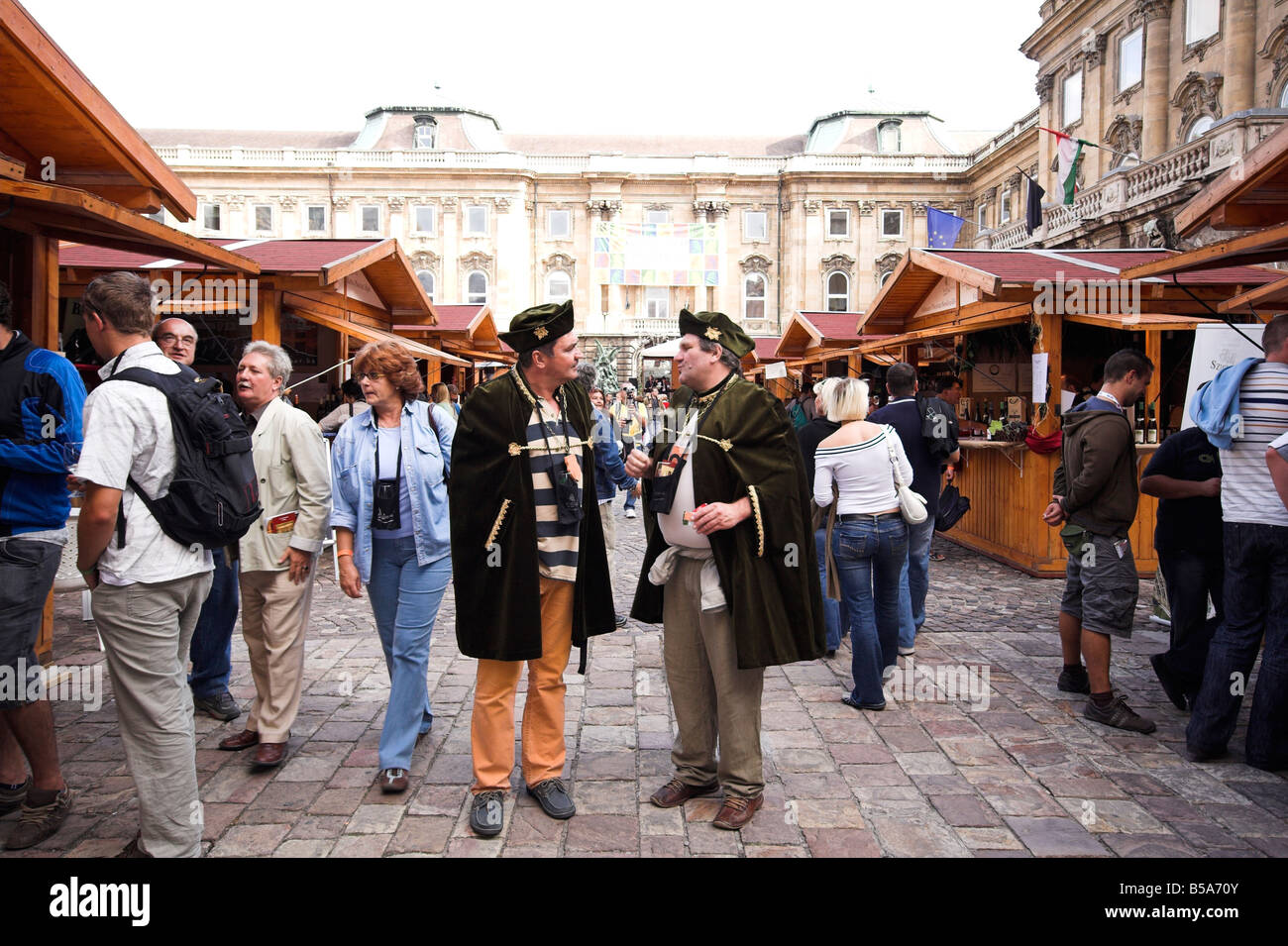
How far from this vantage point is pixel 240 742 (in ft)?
13.8

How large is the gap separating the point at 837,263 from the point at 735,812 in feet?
A: 154

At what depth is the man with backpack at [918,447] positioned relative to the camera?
610cm

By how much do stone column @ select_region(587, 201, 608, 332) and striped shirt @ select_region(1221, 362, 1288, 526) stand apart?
43337mm

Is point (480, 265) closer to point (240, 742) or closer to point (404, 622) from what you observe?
point (240, 742)

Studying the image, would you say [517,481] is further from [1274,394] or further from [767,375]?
[767,375]

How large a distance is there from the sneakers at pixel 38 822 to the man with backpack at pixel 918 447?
15.5 ft

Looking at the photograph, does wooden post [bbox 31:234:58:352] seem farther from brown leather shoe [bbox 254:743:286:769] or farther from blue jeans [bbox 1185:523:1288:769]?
blue jeans [bbox 1185:523:1288:769]

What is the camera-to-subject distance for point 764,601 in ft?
11.0

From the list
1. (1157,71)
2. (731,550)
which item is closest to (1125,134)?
(1157,71)

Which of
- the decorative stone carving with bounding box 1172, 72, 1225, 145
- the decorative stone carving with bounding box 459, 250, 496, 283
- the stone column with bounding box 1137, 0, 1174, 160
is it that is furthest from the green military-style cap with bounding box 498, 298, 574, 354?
the decorative stone carving with bounding box 459, 250, 496, 283

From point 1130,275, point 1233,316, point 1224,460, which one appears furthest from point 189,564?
point 1233,316

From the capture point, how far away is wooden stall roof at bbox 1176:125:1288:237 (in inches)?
174
